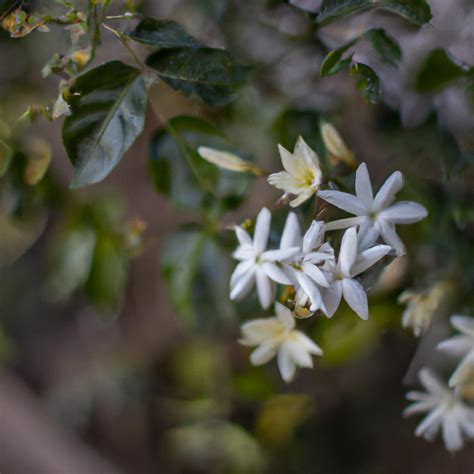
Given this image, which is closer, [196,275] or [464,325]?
[464,325]

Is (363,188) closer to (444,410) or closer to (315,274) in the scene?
(315,274)

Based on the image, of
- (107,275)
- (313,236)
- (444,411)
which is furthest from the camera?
(107,275)

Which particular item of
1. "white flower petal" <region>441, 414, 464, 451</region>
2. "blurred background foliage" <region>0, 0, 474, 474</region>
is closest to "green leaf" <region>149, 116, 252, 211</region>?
"blurred background foliage" <region>0, 0, 474, 474</region>

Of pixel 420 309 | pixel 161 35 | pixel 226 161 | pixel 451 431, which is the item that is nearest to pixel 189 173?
pixel 226 161

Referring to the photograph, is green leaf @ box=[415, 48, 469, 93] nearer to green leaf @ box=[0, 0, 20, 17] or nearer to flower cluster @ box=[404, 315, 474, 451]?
flower cluster @ box=[404, 315, 474, 451]

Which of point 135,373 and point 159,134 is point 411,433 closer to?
point 135,373

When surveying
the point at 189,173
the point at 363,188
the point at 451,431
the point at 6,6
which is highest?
the point at 6,6
